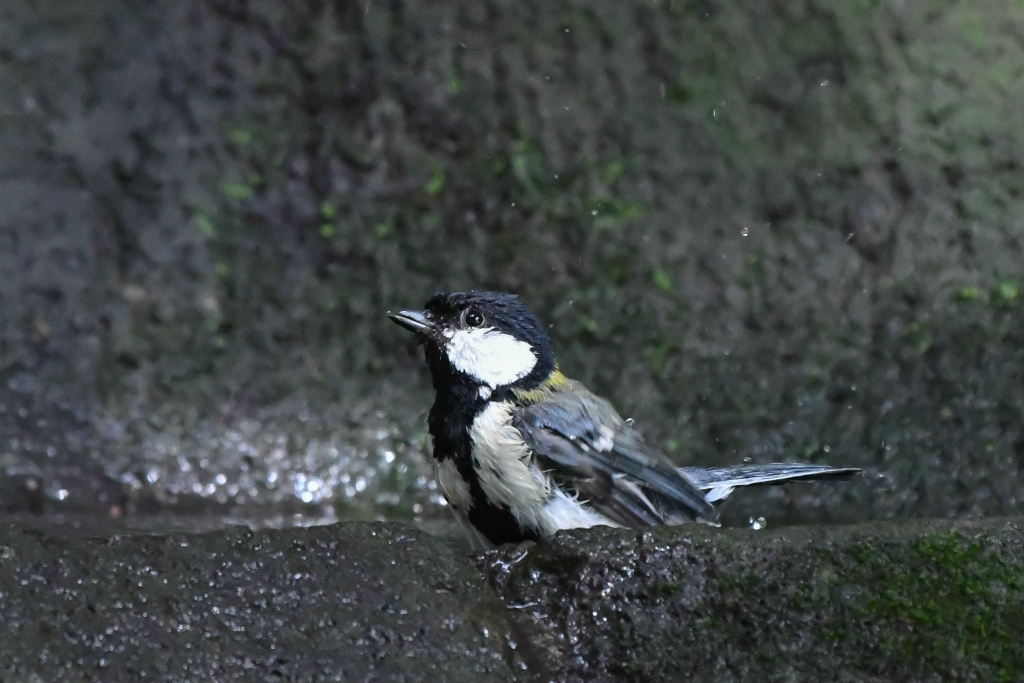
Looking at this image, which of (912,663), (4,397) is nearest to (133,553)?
(912,663)

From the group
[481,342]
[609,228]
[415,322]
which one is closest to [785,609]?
[481,342]

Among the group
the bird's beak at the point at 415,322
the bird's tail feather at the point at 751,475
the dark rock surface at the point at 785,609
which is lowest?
the bird's tail feather at the point at 751,475

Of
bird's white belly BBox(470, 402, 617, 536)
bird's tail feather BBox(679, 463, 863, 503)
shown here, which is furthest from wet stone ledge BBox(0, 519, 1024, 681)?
bird's tail feather BBox(679, 463, 863, 503)

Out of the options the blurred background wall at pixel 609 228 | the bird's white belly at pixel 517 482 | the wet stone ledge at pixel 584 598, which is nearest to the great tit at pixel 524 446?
the bird's white belly at pixel 517 482

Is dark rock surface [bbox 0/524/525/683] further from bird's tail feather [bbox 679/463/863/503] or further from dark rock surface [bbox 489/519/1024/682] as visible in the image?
bird's tail feather [bbox 679/463/863/503]

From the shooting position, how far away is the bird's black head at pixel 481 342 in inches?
127

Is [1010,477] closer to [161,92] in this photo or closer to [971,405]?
[971,405]

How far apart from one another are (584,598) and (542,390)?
1.11m

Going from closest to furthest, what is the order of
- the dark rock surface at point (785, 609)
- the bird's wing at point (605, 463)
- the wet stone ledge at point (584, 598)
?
the wet stone ledge at point (584, 598), the dark rock surface at point (785, 609), the bird's wing at point (605, 463)

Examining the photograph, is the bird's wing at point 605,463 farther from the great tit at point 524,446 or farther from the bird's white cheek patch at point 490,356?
the bird's white cheek patch at point 490,356

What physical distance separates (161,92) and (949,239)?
3259mm

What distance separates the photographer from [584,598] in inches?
87.7

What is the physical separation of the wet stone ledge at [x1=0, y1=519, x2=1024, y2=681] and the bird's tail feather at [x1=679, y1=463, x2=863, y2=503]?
106 cm

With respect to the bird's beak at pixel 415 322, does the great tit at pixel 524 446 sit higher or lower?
lower
